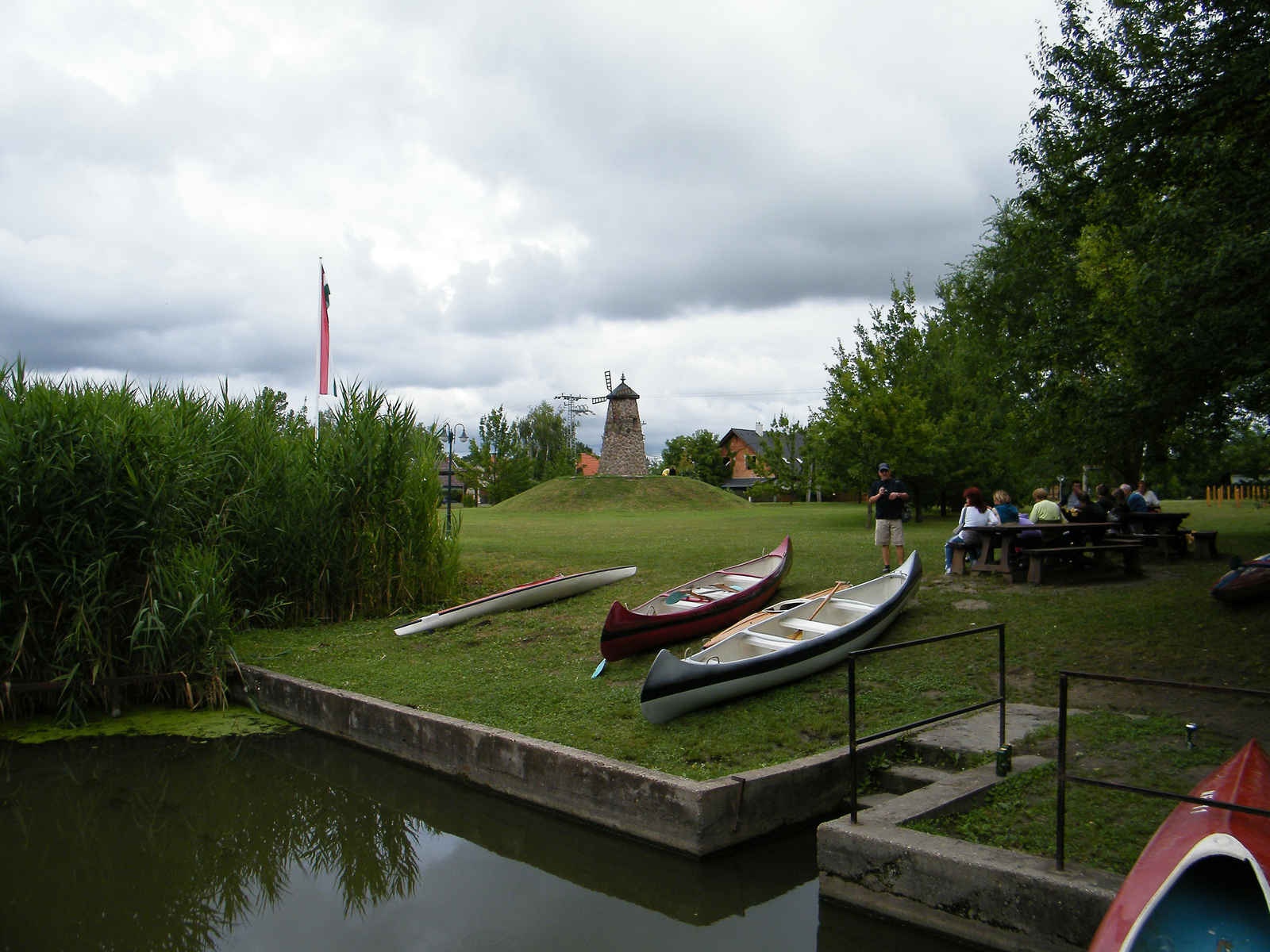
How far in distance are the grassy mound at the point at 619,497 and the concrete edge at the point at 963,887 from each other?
37.2 meters

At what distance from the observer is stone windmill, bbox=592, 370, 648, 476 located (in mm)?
59031

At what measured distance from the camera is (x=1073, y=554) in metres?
11.0

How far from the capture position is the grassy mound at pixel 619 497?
43.5m

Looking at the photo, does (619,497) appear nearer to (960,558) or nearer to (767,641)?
(960,558)

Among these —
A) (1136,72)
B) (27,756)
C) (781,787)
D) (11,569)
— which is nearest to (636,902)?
(781,787)

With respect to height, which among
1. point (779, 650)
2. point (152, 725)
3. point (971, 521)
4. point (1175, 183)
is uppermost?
point (1175, 183)

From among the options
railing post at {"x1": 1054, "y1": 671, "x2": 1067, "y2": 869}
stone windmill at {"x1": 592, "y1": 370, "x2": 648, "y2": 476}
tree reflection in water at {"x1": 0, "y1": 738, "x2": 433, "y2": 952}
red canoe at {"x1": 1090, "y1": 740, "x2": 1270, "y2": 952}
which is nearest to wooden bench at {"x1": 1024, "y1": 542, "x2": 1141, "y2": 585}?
railing post at {"x1": 1054, "y1": 671, "x2": 1067, "y2": 869}

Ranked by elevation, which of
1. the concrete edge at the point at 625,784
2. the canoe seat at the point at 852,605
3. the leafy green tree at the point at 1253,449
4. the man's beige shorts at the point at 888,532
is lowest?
the concrete edge at the point at 625,784

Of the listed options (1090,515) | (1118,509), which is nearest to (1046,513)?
(1090,515)

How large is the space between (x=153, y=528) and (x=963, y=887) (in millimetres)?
8391

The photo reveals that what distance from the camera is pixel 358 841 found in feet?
19.4

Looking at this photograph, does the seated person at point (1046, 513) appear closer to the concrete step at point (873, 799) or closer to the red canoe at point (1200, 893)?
the concrete step at point (873, 799)

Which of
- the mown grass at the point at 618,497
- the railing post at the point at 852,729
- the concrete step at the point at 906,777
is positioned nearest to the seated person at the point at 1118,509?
the concrete step at the point at 906,777

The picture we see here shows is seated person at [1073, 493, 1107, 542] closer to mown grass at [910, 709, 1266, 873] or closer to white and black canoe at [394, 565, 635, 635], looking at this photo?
white and black canoe at [394, 565, 635, 635]
